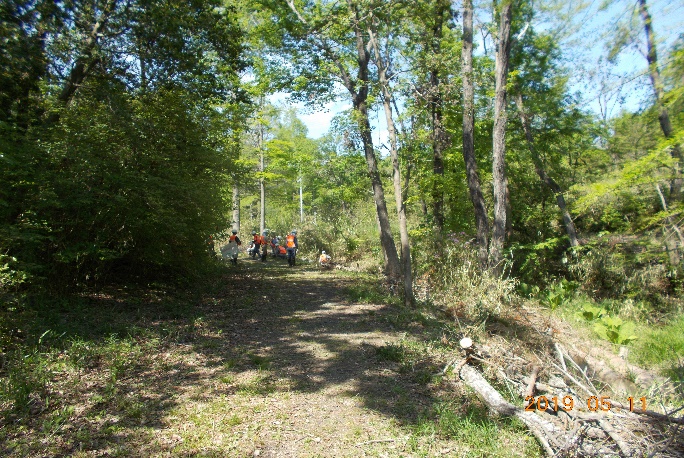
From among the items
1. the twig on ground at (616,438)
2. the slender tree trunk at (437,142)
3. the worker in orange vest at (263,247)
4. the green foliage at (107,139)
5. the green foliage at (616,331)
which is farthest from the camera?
the worker in orange vest at (263,247)

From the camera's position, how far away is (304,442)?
162 inches

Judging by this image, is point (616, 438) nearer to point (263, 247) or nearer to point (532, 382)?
point (532, 382)

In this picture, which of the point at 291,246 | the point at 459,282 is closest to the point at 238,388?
the point at 459,282

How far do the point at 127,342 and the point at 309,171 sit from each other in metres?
17.2

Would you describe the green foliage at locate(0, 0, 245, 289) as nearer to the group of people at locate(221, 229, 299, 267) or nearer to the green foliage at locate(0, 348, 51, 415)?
the green foliage at locate(0, 348, 51, 415)

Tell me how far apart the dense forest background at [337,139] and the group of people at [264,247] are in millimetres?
2715

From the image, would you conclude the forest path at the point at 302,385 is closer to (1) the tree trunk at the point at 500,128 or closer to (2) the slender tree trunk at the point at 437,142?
(1) the tree trunk at the point at 500,128

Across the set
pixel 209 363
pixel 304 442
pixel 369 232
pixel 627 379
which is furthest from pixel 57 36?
pixel 369 232

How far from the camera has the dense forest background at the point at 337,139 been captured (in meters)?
6.57

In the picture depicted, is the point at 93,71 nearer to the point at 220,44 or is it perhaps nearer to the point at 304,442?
the point at 220,44

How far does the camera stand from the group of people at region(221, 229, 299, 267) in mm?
15789
